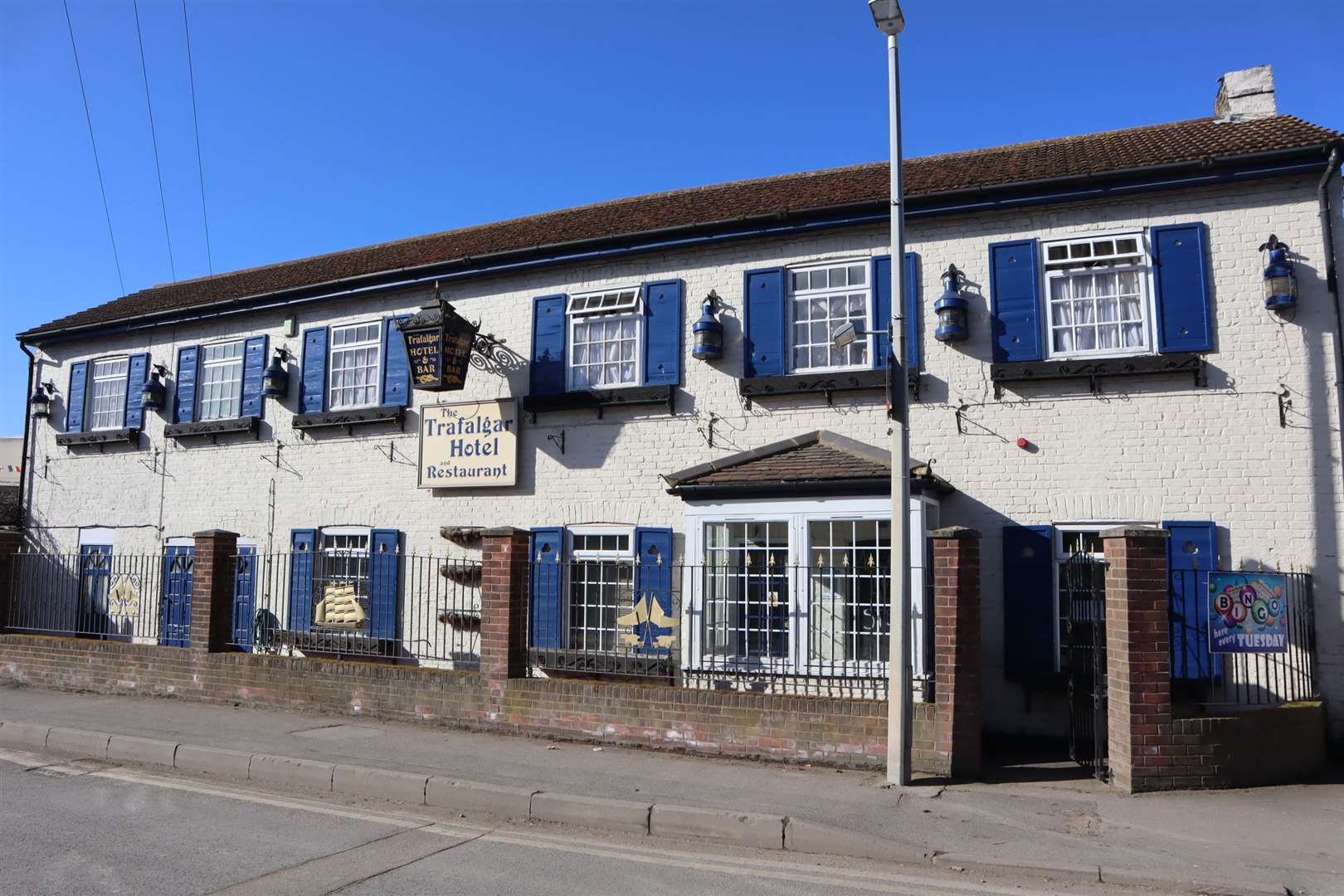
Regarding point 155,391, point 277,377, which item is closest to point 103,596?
point 155,391

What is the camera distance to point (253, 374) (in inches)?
618

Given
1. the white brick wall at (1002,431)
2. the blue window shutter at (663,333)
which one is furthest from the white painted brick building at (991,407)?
the blue window shutter at (663,333)

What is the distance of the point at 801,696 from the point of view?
8711 mm

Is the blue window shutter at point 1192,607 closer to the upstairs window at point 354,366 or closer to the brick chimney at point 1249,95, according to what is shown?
the brick chimney at point 1249,95

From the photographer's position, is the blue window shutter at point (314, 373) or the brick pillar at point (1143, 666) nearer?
the brick pillar at point (1143, 666)

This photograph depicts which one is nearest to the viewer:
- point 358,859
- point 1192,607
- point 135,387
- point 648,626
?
point 358,859

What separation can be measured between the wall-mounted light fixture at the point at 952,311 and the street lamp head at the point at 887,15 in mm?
3595

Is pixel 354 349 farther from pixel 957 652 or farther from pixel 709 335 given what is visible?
pixel 957 652

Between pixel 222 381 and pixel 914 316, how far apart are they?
11.6 m

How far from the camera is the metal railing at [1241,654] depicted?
8.29 metres

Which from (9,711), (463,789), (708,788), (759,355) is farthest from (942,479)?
(9,711)

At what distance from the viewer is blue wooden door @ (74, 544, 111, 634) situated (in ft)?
53.6

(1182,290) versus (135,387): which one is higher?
(135,387)

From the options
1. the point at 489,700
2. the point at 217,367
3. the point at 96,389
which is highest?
the point at 217,367
